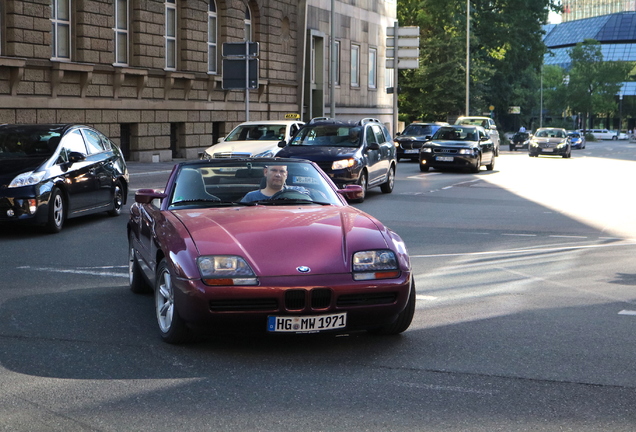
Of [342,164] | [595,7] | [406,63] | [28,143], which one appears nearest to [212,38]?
[406,63]

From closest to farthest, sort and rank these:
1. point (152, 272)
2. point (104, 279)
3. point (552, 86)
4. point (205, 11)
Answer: point (152, 272) < point (104, 279) < point (205, 11) < point (552, 86)

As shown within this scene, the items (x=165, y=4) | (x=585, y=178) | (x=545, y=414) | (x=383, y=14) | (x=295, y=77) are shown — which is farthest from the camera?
(x=383, y=14)

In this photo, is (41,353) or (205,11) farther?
(205,11)

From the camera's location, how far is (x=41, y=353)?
6383mm


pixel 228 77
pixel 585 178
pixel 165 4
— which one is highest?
pixel 165 4

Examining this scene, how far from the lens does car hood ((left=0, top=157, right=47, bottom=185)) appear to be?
43.5ft

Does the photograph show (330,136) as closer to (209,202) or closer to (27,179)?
(27,179)

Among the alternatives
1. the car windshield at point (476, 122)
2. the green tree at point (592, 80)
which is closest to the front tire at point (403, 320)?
the car windshield at point (476, 122)

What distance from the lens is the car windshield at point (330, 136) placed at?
21.0m

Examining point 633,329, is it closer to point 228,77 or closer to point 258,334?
point 258,334

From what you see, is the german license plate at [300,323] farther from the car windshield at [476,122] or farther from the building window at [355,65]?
the building window at [355,65]

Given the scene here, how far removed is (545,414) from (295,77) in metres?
42.6

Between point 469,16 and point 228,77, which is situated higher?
point 469,16

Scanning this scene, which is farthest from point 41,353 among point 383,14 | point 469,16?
point 469,16
